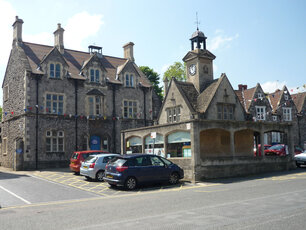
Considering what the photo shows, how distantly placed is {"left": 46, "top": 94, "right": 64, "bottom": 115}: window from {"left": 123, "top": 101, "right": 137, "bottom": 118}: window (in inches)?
274

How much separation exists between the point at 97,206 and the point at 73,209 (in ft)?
2.66

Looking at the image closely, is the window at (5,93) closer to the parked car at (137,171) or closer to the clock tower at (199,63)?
the clock tower at (199,63)

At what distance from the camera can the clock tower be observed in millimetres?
27234

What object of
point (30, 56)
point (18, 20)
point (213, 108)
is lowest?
point (213, 108)

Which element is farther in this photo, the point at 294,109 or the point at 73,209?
the point at 294,109

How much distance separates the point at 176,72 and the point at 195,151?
35524 millimetres

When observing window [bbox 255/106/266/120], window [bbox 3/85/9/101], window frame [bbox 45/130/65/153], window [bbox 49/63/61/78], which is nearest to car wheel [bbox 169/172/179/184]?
window frame [bbox 45/130/65/153]

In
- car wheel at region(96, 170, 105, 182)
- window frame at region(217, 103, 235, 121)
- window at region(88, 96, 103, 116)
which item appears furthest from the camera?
window at region(88, 96, 103, 116)

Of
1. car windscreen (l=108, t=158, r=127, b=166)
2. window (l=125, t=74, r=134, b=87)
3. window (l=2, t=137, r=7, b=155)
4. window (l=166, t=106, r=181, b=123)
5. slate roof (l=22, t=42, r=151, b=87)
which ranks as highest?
slate roof (l=22, t=42, r=151, b=87)

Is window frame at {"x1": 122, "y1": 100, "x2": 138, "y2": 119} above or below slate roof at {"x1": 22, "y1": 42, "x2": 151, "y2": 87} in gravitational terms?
below

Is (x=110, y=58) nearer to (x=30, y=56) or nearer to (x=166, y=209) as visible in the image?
(x=30, y=56)

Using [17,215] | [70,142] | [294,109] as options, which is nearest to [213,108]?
[70,142]

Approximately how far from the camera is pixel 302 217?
7906 millimetres

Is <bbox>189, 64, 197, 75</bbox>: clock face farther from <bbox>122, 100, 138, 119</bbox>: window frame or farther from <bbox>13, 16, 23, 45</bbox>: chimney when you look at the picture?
<bbox>13, 16, 23, 45</bbox>: chimney
